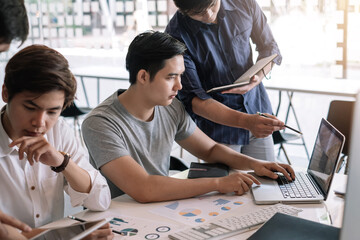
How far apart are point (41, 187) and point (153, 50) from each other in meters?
0.68

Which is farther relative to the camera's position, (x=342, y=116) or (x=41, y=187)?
(x=342, y=116)

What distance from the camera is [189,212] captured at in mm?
1392

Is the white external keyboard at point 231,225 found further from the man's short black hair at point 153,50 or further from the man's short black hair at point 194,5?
the man's short black hair at point 194,5

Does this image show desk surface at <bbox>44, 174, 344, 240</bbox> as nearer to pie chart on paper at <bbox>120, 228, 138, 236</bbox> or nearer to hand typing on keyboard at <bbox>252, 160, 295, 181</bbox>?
pie chart on paper at <bbox>120, 228, 138, 236</bbox>

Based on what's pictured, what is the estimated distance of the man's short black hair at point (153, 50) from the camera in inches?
67.6

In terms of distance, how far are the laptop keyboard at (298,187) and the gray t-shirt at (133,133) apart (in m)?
0.47

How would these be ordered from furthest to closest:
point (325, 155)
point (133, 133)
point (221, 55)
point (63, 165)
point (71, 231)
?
point (221, 55) → point (133, 133) → point (325, 155) → point (63, 165) → point (71, 231)

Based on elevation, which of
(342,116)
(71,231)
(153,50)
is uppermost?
(153,50)

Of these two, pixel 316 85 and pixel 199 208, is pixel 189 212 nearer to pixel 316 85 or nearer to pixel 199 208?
pixel 199 208

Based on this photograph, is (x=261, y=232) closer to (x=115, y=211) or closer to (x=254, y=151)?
(x=115, y=211)

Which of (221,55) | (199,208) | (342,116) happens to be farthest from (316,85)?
(199,208)

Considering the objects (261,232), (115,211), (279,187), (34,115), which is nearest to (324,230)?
(261,232)

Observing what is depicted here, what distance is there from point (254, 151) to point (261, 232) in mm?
959

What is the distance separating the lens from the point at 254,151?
2.08m
